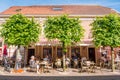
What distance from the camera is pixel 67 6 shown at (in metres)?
32.4

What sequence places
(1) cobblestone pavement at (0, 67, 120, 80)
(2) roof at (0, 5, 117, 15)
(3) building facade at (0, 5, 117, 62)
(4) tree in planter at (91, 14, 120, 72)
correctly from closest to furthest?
(1) cobblestone pavement at (0, 67, 120, 80), (4) tree in planter at (91, 14, 120, 72), (3) building facade at (0, 5, 117, 62), (2) roof at (0, 5, 117, 15)

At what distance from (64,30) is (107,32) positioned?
3.99m

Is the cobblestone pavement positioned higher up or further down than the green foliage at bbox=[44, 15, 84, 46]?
further down

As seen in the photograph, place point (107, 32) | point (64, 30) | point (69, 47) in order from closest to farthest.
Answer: point (64, 30)
point (107, 32)
point (69, 47)

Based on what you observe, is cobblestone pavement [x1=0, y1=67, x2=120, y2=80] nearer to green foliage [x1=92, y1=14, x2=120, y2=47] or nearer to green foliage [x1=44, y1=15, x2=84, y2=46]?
green foliage [x1=92, y1=14, x2=120, y2=47]

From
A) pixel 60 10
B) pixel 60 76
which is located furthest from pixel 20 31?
pixel 60 10

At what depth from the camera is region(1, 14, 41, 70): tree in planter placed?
71.0 ft

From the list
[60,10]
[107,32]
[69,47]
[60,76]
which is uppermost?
[60,10]

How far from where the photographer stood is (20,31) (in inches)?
859

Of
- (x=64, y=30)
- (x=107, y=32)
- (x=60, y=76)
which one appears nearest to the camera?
(x=60, y=76)

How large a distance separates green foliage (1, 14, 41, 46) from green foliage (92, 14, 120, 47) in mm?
5637

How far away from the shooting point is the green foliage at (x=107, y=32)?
2158 cm

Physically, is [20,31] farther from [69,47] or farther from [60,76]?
[69,47]

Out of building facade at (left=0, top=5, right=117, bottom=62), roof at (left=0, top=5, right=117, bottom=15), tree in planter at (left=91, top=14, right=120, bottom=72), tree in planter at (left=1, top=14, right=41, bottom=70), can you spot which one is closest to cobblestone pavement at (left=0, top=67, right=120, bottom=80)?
tree in planter at (left=91, top=14, right=120, bottom=72)
